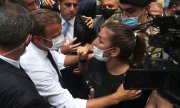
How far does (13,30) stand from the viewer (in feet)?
6.65

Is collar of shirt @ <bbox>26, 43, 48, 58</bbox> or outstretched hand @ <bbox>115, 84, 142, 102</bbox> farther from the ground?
collar of shirt @ <bbox>26, 43, 48, 58</bbox>

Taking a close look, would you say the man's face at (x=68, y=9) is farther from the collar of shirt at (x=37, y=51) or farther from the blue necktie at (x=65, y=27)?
the collar of shirt at (x=37, y=51)

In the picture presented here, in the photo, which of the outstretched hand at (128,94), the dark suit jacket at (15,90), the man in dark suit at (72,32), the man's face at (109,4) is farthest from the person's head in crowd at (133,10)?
the dark suit jacket at (15,90)

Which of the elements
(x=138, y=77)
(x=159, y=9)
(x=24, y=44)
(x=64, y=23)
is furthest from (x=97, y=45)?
(x=159, y=9)

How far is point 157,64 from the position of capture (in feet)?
6.27

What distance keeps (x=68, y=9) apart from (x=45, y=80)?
1633mm

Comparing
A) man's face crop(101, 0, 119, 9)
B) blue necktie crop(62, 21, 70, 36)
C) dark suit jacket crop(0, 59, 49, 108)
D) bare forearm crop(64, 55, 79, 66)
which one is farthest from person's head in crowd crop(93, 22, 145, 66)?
man's face crop(101, 0, 119, 9)

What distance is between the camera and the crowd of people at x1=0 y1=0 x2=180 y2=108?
1.99 meters

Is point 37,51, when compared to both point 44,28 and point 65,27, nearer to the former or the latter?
point 44,28

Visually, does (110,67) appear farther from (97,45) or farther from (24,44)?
(24,44)

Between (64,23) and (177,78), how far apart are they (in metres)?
2.32

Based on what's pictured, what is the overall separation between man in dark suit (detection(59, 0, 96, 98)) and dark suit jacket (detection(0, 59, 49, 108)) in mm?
1278

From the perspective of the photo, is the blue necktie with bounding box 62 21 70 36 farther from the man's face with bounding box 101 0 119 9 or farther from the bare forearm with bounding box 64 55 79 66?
the bare forearm with bounding box 64 55 79 66

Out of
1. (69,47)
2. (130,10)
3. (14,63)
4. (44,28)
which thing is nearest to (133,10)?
(130,10)
